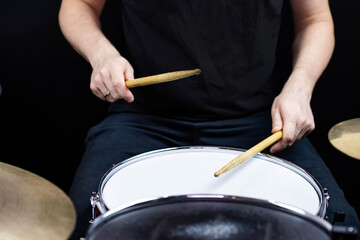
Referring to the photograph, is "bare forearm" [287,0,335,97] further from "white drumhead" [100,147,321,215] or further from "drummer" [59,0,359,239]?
"white drumhead" [100,147,321,215]

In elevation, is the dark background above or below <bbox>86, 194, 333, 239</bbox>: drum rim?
below

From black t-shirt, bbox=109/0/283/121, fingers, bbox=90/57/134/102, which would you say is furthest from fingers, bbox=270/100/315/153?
fingers, bbox=90/57/134/102

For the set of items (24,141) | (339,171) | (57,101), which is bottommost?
(339,171)

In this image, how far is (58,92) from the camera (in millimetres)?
1677

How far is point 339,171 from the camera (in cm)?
172

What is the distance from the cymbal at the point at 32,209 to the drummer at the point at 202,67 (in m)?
0.37

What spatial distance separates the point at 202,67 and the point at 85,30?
1.04 ft

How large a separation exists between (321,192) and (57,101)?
104 centimetres

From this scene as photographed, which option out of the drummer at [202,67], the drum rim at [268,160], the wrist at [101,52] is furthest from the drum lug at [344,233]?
the wrist at [101,52]

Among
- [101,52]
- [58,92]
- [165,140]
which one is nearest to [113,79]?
[101,52]

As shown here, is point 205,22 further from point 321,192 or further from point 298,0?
point 321,192

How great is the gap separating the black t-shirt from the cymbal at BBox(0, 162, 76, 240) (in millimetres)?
538

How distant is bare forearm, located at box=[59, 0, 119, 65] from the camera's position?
1.22 meters

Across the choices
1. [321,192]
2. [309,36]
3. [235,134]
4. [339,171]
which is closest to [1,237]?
[321,192]
